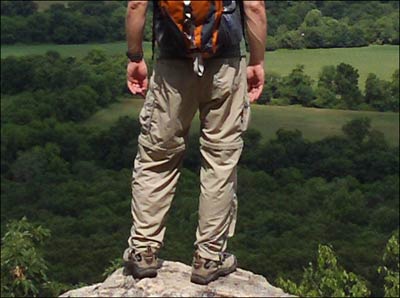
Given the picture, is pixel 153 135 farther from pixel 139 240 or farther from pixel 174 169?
pixel 139 240

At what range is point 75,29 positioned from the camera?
135 feet

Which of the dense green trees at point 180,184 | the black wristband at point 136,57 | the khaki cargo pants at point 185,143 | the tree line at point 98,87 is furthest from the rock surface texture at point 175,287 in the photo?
the dense green trees at point 180,184

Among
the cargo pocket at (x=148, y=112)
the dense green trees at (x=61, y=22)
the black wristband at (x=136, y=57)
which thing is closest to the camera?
the black wristband at (x=136, y=57)

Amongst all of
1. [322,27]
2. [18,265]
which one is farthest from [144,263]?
[322,27]

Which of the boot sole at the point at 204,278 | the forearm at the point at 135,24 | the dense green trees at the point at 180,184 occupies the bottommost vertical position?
the dense green trees at the point at 180,184

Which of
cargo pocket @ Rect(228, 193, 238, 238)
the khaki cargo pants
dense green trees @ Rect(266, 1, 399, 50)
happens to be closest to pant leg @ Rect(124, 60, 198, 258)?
the khaki cargo pants

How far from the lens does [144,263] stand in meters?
5.45

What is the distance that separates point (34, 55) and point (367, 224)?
55.5ft

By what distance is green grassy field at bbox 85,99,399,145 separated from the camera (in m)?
30.3

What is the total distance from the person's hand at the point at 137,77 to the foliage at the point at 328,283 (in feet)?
A: 40.8

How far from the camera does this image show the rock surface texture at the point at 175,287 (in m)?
5.39

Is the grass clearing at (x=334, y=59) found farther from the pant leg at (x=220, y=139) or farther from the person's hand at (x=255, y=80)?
the pant leg at (x=220, y=139)

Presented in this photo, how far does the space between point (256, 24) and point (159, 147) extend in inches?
32.7

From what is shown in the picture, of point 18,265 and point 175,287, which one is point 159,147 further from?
point 18,265
